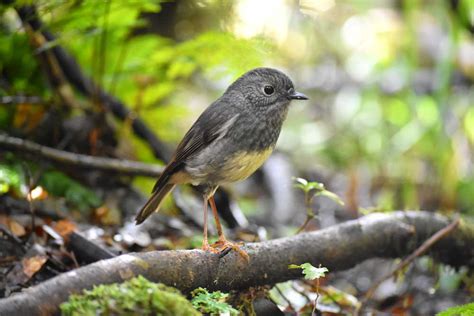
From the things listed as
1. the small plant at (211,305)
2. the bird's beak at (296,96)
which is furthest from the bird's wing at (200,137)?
the small plant at (211,305)

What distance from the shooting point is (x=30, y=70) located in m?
5.20

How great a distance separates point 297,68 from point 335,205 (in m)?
3.61

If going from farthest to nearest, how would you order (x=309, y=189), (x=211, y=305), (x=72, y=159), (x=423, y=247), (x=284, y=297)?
(x=72, y=159) < (x=423, y=247) < (x=309, y=189) < (x=284, y=297) < (x=211, y=305)

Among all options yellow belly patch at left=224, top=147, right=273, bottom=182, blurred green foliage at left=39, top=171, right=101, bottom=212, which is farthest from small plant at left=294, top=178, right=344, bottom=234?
blurred green foliage at left=39, top=171, right=101, bottom=212

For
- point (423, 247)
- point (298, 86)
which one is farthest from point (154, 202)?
point (298, 86)

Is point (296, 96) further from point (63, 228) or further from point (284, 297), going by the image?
point (63, 228)

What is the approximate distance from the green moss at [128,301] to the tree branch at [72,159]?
233 centimetres

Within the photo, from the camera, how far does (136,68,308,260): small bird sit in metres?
3.76

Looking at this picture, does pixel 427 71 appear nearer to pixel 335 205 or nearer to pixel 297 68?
pixel 297 68

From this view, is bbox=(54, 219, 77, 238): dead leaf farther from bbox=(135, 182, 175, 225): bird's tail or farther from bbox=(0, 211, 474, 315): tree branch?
bbox=(0, 211, 474, 315): tree branch

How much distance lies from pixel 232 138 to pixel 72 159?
1485 millimetres

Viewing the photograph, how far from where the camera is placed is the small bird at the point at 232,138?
12.3ft

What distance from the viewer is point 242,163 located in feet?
12.3

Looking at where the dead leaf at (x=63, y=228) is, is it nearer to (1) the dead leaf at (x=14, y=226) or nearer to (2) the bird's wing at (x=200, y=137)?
(1) the dead leaf at (x=14, y=226)
